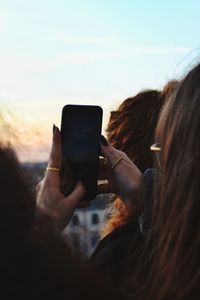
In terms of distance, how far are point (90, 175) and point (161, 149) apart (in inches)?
12.0

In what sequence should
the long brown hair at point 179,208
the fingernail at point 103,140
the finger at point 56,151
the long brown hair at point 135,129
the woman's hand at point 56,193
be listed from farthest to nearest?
1. the long brown hair at point 135,129
2. the fingernail at point 103,140
3. the finger at point 56,151
4. the woman's hand at point 56,193
5. the long brown hair at point 179,208

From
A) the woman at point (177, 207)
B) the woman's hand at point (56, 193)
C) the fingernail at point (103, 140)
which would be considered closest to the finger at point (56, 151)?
the woman's hand at point (56, 193)

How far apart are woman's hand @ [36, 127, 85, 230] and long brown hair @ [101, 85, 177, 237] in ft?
1.60

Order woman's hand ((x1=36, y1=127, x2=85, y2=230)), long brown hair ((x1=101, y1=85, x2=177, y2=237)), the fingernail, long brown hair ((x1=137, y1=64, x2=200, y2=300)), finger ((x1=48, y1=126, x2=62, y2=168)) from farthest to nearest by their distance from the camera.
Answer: long brown hair ((x1=101, y1=85, x2=177, y2=237))
the fingernail
finger ((x1=48, y1=126, x2=62, y2=168))
woman's hand ((x1=36, y1=127, x2=85, y2=230))
long brown hair ((x1=137, y1=64, x2=200, y2=300))

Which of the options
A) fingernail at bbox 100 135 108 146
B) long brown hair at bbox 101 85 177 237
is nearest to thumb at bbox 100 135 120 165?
fingernail at bbox 100 135 108 146

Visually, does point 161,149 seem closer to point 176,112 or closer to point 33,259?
point 176,112

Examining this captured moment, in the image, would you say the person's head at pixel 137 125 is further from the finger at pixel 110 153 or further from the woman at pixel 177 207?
the woman at pixel 177 207

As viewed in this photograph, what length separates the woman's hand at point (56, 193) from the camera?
1.17 meters

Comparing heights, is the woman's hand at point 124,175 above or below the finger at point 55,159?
below

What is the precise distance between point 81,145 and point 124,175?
Answer: 15 cm

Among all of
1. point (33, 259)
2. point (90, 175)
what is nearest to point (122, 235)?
point (90, 175)

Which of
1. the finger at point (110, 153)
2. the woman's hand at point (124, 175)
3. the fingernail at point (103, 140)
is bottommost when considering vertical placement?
the woman's hand at point (124, 175)

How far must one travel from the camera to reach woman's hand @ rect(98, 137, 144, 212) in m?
1.42

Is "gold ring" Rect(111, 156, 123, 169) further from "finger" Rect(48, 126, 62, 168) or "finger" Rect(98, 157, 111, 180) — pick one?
"finger" Rect(48, 126, 62, 168)
